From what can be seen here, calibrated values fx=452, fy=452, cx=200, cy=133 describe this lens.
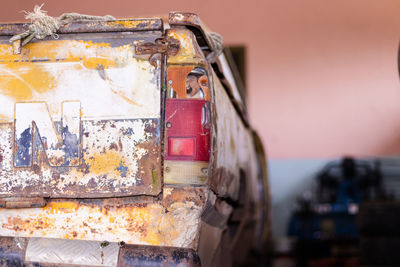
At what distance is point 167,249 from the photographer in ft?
4.73

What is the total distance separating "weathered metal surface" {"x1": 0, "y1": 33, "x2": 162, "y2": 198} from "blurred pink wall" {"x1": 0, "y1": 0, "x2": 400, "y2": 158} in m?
4.74

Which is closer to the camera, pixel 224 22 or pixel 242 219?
pixel 242 219

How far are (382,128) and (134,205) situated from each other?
566 centimetres

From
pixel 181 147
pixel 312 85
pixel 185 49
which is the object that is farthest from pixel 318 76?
pixel 181 147

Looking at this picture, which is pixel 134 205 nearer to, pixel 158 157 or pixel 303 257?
pixel 158 157

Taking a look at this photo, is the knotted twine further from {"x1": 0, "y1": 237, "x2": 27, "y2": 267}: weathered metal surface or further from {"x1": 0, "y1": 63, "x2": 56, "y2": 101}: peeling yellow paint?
{"x1": 0, "y1": 237, "x2": 27, "y2": 267}: weathered metal surface

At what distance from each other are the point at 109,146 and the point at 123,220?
0.24 meters

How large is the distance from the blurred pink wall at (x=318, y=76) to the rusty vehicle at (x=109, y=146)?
4.72 metres

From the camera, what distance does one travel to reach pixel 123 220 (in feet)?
4.77

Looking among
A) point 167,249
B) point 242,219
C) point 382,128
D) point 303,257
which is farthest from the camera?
point 382,128

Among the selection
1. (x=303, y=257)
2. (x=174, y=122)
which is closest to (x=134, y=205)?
(x=174, y=122)

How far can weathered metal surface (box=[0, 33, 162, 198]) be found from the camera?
146cm

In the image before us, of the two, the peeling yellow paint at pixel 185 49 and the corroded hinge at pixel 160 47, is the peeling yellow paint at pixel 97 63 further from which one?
the peeling yellow paint at pixel 185 49

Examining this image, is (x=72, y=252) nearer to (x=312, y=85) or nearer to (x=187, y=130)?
(x=187, y=130)
